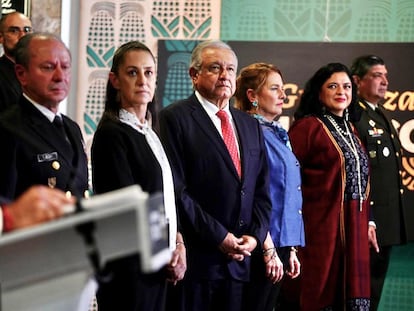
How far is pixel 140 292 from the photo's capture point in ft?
8.11

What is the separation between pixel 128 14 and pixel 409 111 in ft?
5.67

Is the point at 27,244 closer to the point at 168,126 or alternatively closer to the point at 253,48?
the point at 168,126

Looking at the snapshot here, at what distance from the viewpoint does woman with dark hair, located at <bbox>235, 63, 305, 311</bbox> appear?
312 cm

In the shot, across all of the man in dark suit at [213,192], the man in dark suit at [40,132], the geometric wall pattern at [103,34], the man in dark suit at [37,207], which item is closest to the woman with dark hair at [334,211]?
the man in dark suit at [213,192]

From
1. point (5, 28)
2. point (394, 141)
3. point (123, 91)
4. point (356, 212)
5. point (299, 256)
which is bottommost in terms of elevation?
point (299, 256)

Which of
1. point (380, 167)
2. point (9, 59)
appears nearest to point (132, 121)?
point (9, 59)

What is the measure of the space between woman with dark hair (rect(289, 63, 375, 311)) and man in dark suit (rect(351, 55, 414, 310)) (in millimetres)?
270

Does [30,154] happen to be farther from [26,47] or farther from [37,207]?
[37,207]

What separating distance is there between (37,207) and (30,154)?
1001 millimetres

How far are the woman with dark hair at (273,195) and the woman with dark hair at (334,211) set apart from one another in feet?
1.15

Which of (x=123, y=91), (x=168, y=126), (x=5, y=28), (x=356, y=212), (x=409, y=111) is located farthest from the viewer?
(x=409, y=111)

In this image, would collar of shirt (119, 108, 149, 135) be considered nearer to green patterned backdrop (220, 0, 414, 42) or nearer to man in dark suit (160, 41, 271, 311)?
man in dark suit (160, 41, 271, 311)

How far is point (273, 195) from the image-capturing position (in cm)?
335

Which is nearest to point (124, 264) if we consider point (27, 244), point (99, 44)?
point (27, 244)
